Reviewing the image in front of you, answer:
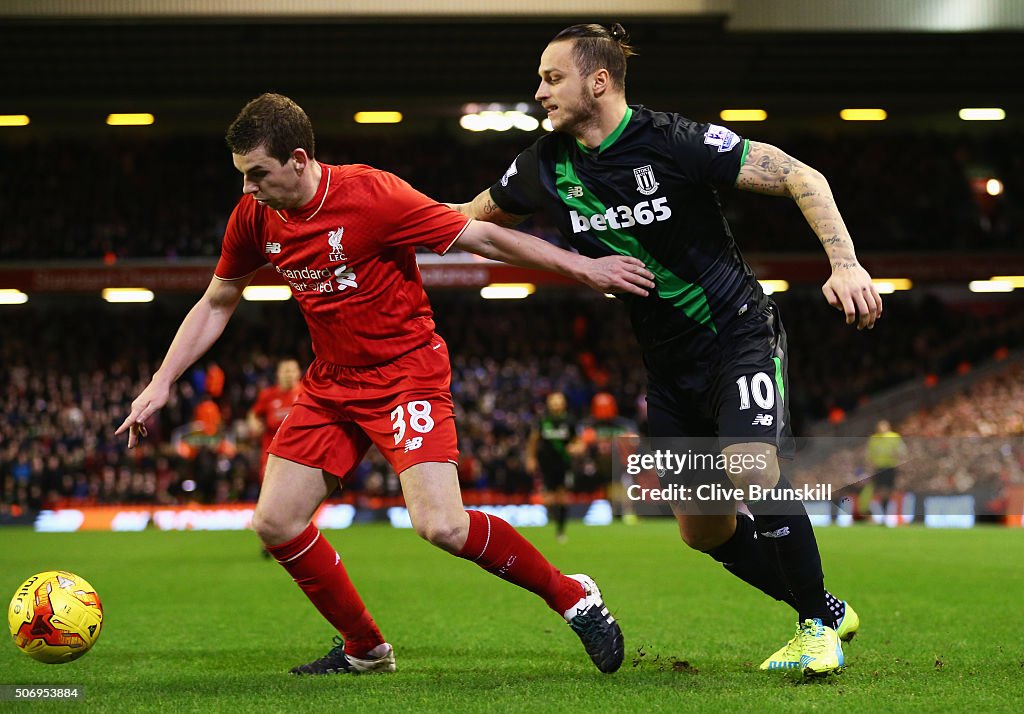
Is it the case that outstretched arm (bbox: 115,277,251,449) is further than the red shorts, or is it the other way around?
outstretched arm (bbox: 115,277,251,449)

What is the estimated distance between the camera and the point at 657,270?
14.8 feet

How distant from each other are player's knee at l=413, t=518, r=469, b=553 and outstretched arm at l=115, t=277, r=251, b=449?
124 cm

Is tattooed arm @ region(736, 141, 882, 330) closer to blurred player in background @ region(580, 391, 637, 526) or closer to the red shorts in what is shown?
the red shorts

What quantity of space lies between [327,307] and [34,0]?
17.3 meters

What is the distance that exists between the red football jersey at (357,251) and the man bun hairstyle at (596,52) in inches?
30.6

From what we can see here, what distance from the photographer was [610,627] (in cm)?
452

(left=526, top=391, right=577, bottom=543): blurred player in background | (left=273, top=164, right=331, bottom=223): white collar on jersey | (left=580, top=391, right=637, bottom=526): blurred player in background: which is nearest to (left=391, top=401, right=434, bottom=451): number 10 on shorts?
(left=273, top=164, right=331, bottom=223): white collar on jersey

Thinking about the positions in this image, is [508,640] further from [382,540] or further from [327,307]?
[382,540]

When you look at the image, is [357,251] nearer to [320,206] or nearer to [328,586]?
[320,206]

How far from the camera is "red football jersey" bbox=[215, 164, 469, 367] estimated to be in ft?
14.7

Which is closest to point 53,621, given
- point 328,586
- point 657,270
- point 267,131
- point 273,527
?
point 273,527

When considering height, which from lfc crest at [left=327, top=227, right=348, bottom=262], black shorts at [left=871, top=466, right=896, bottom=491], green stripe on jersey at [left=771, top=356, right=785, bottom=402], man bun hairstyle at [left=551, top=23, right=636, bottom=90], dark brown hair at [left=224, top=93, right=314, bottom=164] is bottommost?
black shorts at [left=871, top=466, right=896, bottom=491]

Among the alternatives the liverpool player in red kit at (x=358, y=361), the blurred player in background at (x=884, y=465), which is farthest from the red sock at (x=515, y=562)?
the blurred player in background at (x=884, y=465)

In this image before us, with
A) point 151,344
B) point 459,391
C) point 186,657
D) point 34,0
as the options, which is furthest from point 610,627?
point 151,344
